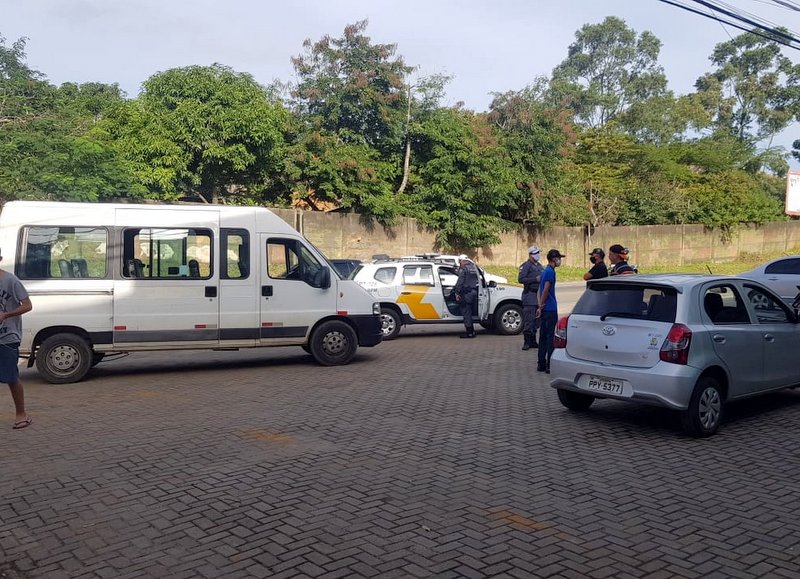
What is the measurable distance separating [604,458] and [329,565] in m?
3.22

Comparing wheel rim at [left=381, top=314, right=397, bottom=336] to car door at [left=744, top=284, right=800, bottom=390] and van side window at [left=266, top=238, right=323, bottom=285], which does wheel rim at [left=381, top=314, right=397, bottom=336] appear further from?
car door at [left=744, top=284, right=800, bottom=390]

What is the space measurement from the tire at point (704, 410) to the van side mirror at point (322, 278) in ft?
20.2

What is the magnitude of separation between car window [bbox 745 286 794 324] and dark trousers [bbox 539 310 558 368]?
9.69 ft

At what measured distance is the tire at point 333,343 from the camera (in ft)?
39.4

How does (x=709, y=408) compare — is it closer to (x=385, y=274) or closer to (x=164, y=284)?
(x=164, y=284)

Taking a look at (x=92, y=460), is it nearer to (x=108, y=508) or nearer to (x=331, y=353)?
(x=108, y=508)

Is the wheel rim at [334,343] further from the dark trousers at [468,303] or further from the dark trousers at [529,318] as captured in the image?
the dark trousers at [468,303]

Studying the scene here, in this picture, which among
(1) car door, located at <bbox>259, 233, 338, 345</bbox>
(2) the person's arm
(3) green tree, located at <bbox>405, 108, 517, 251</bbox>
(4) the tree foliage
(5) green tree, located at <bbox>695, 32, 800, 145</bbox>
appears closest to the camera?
(2) the person's arm

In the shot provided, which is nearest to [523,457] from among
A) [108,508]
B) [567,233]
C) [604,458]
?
[604,458]

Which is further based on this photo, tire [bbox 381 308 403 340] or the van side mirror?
tire [bbox 381 308 403 340]

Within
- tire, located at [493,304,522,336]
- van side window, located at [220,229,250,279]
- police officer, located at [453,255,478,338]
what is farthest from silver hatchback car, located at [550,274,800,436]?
tire, located at [493,304,522,336]

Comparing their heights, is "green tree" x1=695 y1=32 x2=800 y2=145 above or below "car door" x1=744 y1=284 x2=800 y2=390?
above

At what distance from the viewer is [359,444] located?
Result: 716cm

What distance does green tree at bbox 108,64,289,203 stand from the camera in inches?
1005
